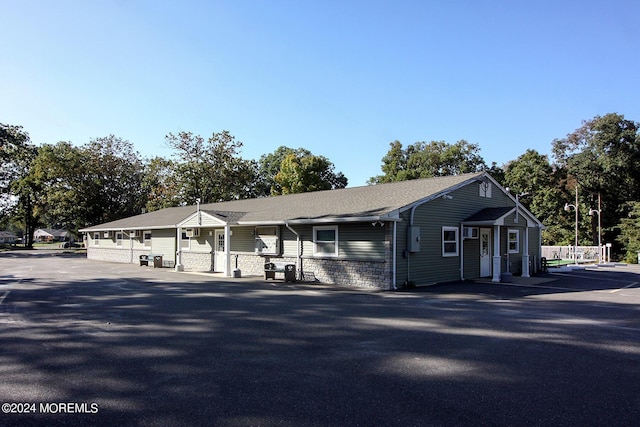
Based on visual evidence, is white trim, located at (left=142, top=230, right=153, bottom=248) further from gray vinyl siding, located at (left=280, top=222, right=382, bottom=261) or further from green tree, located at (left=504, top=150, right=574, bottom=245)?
green tree, located at (left=504, top=150, right=574, bottom=245)

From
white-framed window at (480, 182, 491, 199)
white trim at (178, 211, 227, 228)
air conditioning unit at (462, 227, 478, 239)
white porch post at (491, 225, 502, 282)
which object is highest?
white-framed window at (480, 182, 491, 199)

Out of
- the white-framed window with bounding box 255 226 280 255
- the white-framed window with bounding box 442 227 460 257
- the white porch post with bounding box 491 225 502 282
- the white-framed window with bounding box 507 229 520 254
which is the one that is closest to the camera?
the white-framed window with bounding box 442 227 460 257

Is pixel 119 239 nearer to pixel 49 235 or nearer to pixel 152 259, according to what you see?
pixel 152 259

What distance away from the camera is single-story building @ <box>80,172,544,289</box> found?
45.4ft

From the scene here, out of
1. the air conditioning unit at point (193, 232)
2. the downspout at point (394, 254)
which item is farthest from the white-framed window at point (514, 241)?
the air conditioning unit at point (193, 232)

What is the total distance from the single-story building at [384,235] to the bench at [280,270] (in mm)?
488

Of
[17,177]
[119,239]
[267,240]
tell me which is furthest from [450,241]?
[17,177]

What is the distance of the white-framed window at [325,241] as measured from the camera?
50.0ft

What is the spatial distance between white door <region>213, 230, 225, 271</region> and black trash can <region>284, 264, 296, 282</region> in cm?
603

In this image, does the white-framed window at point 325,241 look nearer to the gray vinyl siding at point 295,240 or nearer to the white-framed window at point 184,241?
the gray vinyl siding at point 295,240

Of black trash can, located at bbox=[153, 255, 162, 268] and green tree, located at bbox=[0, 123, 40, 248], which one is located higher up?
Answer: green tree, located at bbox=[0, 123, 40, 248]

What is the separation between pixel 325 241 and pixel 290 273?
1.85 meters

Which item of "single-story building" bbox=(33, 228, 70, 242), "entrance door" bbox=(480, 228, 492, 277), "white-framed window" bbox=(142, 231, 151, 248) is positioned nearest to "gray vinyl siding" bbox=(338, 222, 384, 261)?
"entrance door" bbox=(480, 228, 492, 277)

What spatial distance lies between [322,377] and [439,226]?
11.3 metres
